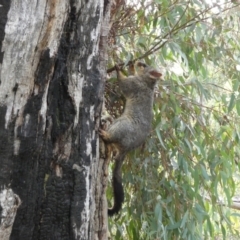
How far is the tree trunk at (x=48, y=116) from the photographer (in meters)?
1.29

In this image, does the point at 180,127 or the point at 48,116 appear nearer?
the point at 48,116

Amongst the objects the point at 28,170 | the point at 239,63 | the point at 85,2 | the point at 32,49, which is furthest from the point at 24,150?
the point at 239,63

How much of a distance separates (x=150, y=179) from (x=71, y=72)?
1.33m

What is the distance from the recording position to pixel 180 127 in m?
2.79

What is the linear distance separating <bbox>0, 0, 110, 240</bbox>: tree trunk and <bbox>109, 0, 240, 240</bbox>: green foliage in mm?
1057

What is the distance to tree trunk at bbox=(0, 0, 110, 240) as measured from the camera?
4.25 ft

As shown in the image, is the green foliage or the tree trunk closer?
the tree trunk

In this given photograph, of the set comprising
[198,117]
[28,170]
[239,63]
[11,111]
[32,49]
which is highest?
[239,63]

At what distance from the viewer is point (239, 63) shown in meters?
2.82

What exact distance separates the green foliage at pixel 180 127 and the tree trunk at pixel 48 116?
1057 millimetres

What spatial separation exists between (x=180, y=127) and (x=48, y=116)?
1.44 m

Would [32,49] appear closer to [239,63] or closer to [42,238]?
[42,238]

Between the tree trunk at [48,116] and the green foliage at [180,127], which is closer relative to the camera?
the tree trunk at [48,116]

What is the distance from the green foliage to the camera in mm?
2627
